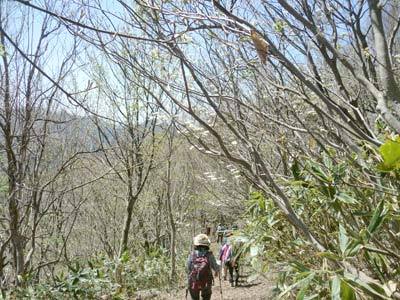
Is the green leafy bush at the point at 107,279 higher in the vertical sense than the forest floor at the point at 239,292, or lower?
higher

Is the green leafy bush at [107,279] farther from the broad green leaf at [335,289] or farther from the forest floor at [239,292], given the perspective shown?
the broad green leaf at [335,289]

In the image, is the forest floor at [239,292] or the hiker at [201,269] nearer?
the hiker at [201,269]

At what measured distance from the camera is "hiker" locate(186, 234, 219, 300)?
6520 mm

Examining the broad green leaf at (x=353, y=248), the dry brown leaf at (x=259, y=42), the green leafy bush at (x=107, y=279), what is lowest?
the green leafy bush at (x=107, y=279)

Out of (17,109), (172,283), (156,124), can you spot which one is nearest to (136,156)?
(156,124)

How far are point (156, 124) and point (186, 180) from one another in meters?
6.19

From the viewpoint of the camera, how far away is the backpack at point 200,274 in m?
6.51

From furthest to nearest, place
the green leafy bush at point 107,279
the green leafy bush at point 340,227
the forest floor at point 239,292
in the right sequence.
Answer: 1. the forest floor at point 239,292
2. the green leafy bush at point 107,279
3. the green leafy bush at point 340,227

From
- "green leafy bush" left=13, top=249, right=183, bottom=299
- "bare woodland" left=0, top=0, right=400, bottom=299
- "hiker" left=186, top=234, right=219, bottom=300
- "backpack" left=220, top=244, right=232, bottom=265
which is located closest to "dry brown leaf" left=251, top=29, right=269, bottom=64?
"bare woodland" left=0, top=0, right=400, bottom=299

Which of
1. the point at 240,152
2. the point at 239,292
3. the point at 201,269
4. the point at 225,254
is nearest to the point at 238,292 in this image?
the point at 239,292

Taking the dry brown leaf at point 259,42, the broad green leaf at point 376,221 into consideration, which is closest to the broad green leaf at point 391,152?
the broad green leaf at point 376,221

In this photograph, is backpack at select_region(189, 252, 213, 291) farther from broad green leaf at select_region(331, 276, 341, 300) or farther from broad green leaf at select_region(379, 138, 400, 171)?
broad green leaf at select_region(379, 138, 400, 171)

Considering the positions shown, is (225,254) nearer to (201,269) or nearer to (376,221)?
(201,269)

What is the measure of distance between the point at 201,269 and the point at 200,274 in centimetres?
7
